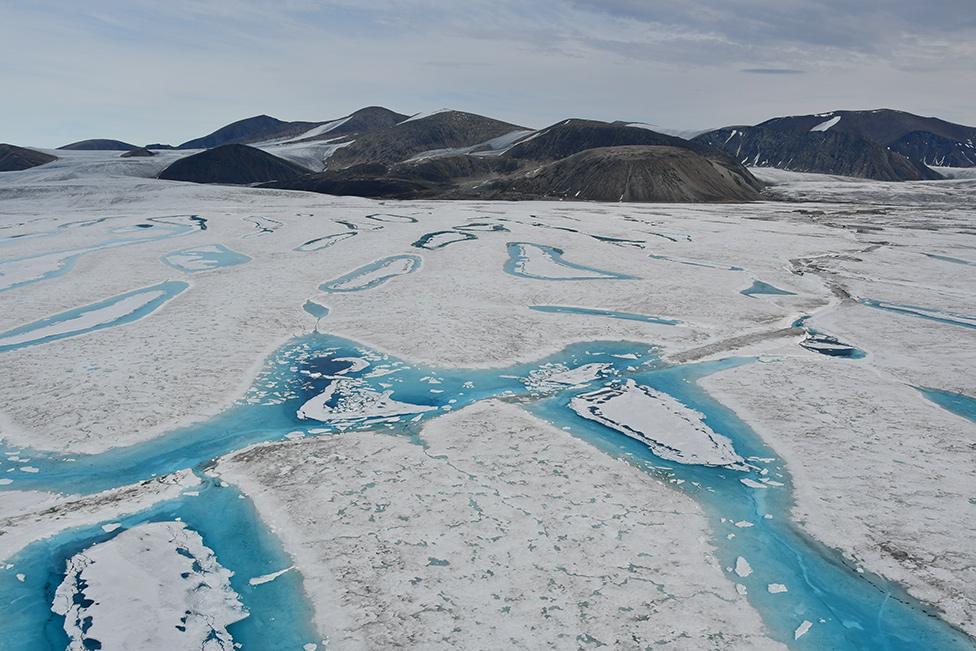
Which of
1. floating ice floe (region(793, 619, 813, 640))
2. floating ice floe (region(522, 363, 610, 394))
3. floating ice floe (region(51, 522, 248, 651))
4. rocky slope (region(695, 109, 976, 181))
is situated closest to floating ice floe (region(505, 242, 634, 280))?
floating ice floe (region(522, 363, 610, 394))

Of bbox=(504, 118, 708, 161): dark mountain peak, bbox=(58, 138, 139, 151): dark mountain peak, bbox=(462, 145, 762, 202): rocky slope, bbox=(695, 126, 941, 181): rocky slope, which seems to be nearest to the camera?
bbox=(462, 145, 762, 202): rocky slope

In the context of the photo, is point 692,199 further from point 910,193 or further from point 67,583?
point 67,583

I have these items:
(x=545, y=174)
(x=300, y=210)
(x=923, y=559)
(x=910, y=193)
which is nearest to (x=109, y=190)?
(x=300, y=210)

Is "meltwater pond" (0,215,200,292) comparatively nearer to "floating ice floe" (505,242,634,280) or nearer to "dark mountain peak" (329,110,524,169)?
"floating ice floe" (505,242,634,280)

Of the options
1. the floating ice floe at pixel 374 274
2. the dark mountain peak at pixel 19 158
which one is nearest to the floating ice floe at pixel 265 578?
the floating ice floe at pixel 374 274

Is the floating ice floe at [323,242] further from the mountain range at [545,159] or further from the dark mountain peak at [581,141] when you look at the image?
the dark mountain peak at [581,141]
